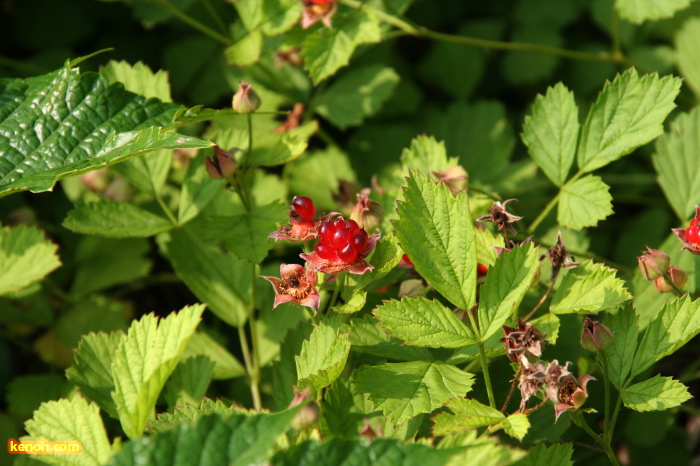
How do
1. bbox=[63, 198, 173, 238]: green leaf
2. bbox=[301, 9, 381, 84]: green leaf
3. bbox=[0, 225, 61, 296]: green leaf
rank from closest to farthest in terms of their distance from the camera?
1. bbox=[63, 198, 173, 238]: green leaf
2. bbox=[0, 225, 61, 296]: green leaf
3. bbox=[301, 9, 381, 84]: green leaf

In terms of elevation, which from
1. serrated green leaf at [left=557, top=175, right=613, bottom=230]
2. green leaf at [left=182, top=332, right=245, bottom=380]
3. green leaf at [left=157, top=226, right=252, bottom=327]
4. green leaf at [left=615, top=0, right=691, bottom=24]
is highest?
green leaf at [left=615, top=0, right=691, bottom=24]

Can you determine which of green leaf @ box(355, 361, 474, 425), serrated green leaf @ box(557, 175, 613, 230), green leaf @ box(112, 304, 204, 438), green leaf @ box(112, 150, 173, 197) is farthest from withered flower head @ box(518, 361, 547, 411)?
green leaf @ box(112, 150, 173, 197)

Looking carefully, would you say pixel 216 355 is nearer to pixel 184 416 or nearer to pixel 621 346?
pixel 184 416

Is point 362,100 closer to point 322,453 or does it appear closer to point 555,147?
point 555,147

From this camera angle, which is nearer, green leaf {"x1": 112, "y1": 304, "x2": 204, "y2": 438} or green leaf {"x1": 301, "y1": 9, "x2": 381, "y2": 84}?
green leaf {"x1": 112, "y1": 304, "x2": 204, "y2": 438}

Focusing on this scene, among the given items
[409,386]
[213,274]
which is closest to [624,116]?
[409,386]

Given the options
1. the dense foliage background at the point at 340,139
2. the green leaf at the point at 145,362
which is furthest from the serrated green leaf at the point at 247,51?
the green leaf at the point at 145,362

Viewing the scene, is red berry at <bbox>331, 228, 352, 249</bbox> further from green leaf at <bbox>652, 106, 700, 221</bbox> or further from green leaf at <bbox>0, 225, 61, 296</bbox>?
green leaf at <bbox>652, 106, 700, 221</bbox>
